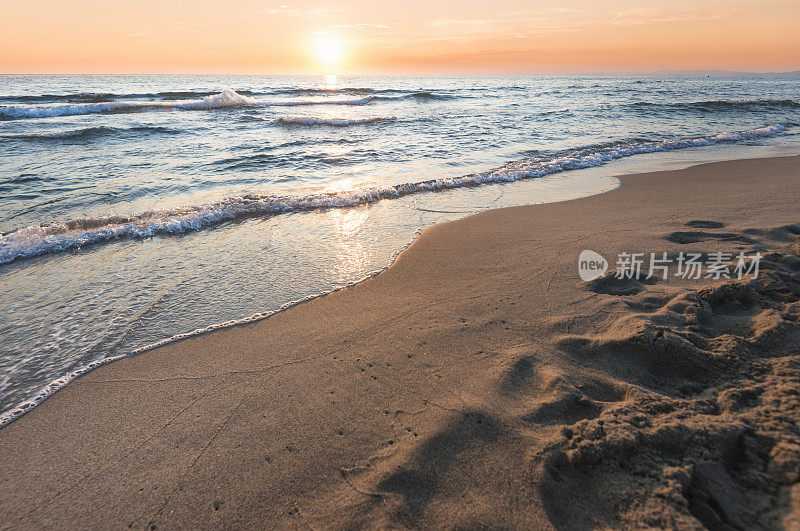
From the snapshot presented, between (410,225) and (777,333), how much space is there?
4030 millimetres

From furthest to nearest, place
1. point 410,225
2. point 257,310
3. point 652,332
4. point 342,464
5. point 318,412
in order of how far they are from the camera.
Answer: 1. point 410,225
2. point 257,310
3. point 652,332
4. point 318,412
5. point 342,464

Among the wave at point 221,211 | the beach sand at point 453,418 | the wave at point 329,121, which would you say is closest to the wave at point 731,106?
the wave at point 329,121

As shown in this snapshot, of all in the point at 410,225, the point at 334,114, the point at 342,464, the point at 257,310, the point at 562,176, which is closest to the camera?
the point at 342,464

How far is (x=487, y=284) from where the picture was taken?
11.9 ft

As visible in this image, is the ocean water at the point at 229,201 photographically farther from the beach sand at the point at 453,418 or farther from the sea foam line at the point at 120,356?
the beach sand at the point at 453,418

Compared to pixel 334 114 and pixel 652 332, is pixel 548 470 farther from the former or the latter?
pixel 334 114

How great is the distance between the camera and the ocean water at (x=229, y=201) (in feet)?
11.2

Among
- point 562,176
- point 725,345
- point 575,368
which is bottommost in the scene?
point 575,368

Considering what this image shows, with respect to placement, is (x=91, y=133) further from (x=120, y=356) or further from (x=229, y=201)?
(x=120, y=356)

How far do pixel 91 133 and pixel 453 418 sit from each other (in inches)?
714

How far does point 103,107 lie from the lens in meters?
22.0

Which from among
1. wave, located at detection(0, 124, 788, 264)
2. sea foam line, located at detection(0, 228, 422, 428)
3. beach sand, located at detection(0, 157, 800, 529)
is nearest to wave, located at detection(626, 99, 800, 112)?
wave, located at detection(0, 124, 788, 264)

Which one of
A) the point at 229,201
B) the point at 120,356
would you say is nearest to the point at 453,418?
the point at 120,356

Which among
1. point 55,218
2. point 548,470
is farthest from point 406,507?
point 55,218
